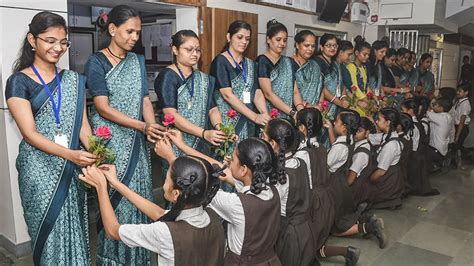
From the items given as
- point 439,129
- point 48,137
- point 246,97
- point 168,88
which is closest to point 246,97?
point 246,97

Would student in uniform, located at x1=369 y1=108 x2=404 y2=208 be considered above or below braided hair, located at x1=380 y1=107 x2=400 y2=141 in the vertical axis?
below

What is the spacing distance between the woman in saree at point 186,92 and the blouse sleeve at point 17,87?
78 cm

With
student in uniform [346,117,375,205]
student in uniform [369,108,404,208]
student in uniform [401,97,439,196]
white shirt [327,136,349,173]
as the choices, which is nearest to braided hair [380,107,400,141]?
student in uniform [369,108,404,208]

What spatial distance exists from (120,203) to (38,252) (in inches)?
17.7

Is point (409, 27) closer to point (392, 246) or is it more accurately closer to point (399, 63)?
point (399, 63)

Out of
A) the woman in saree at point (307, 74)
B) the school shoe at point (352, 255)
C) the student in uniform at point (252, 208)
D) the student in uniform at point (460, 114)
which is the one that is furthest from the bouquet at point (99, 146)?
the student in uniform at point (460, 114)

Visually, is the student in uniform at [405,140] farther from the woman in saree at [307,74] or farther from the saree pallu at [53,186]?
the saree pallu at [53,186]

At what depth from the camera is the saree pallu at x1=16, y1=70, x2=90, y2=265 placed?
6.30ft

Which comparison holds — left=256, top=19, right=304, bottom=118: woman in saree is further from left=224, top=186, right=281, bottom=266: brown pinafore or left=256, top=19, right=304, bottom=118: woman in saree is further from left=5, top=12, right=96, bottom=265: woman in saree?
left=5, top=12, right=96, bottom=265: woman in saree

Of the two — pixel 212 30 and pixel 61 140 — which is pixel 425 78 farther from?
pixel 61 140

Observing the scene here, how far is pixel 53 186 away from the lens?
1.95 meters

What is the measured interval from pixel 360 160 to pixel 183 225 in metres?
2.39

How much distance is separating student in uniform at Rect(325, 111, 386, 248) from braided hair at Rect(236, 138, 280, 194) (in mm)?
1368

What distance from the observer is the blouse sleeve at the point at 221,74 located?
115 inches
